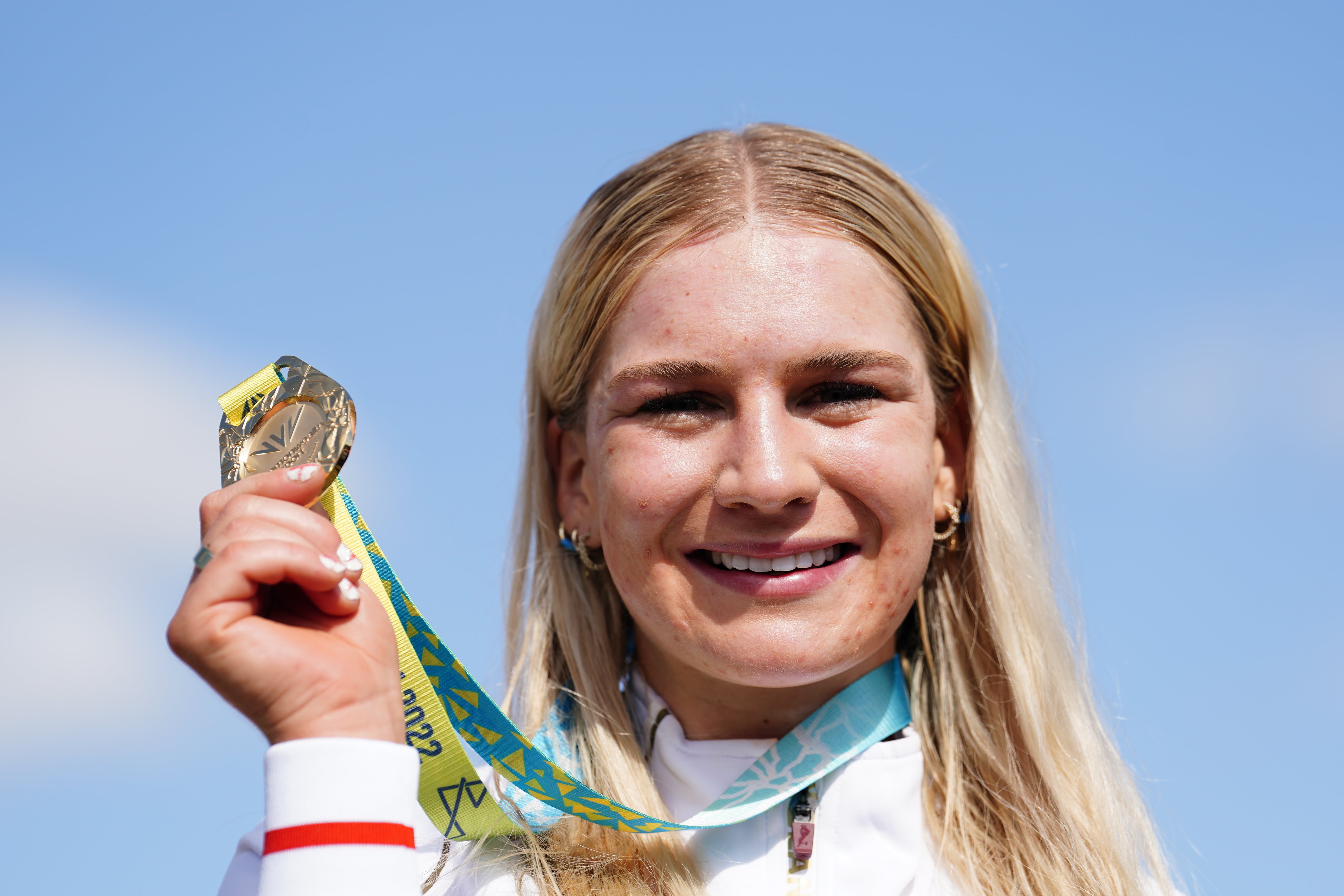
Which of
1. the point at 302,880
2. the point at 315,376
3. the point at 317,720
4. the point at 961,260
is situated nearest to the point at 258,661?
the point at 317,720

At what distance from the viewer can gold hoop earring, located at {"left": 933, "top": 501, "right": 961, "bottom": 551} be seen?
14.5ft

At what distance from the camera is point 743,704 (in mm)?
4109

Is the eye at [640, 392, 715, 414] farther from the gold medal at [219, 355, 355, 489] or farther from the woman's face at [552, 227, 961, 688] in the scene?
the gold medal at [219, 355, 355, 489]

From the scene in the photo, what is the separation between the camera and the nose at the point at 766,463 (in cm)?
363

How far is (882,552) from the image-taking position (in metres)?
3.84

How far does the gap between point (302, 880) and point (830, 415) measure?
2.04m

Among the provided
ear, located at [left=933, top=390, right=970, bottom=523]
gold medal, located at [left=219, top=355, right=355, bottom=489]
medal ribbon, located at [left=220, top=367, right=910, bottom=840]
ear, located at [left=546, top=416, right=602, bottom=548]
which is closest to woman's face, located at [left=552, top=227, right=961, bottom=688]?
medal ribbon, located at [left=220, top=367, right=910, bottom=840]

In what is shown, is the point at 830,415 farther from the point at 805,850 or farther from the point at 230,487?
the point at 230,487

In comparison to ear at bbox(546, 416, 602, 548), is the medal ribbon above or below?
below

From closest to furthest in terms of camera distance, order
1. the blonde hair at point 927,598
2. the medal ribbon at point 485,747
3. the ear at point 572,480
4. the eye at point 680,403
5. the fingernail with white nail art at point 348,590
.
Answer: the fingernail with white nail art at point 348,590 < the medal ribbon at point 485,747 < the eye at point 680,403 < the blonde hair at point 927,598 < the ear at point 572,480

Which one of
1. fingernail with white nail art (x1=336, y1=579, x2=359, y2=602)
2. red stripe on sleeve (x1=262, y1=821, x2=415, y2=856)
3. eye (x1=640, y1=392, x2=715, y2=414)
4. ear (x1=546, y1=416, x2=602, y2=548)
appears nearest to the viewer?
red stripe on sleeve (x1=262, y1=821, x2=415, y2=856)

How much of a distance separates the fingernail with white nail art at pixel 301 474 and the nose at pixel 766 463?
1259 mm

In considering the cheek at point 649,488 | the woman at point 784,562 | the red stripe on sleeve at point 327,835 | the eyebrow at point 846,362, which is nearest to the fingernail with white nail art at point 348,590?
the woman at point 784,562

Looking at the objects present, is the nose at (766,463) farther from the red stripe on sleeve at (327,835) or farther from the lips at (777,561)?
the red stripe on sleeve at (327,835)
